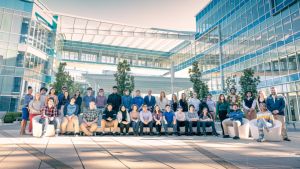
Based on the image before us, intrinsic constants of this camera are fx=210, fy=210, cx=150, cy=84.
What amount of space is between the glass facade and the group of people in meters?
17.8

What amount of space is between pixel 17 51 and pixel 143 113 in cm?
2173

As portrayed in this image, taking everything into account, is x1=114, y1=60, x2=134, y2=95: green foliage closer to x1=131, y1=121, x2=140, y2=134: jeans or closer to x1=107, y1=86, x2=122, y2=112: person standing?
x1=107, y1=86, x2=122, y2=112: person standing

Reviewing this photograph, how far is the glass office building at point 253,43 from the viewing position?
728 inches

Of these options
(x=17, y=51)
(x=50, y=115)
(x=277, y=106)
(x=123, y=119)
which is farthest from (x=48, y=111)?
(x=17, y=51)

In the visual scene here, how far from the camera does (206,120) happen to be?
859cm

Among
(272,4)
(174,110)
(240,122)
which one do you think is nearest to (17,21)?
(174,110)

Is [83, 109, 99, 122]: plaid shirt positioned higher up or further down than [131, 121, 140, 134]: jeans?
higher up

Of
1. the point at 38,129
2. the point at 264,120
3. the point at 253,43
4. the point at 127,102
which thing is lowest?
the point at 38,129

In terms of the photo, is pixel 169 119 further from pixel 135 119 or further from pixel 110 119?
pixel 110 119

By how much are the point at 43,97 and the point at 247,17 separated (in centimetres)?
2438

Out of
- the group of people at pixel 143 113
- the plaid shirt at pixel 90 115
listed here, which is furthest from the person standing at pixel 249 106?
the plaid shirt at pixel 90 115

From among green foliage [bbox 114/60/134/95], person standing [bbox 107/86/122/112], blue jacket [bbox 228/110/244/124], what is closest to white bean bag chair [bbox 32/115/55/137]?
person standing [bbox 107/86/122/112]

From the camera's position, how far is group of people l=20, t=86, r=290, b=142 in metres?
7.38

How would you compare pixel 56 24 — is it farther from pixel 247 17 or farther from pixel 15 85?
pixel 247 17
